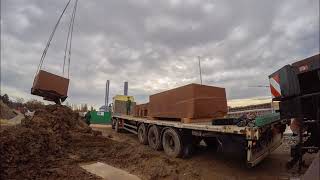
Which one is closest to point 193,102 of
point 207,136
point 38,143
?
point 207,136

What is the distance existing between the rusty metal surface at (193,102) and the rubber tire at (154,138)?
1.90ft

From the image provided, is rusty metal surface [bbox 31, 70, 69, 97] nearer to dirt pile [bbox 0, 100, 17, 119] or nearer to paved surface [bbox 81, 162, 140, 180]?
paved surface [bbox 81, 162, 140, 180]

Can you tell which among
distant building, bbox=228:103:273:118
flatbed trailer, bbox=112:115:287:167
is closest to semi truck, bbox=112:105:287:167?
flatbed trailer, bbox=112:115:287:167

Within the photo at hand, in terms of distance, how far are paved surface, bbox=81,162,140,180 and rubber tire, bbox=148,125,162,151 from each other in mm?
2708

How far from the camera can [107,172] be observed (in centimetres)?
779

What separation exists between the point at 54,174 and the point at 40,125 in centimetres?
464

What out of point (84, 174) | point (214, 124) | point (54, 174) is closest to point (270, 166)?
point (214, 124)

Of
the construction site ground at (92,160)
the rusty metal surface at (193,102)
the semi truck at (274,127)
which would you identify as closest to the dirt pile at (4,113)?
the construction site ground at (92,160)

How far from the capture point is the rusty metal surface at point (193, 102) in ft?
30.2

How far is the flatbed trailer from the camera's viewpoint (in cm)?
680

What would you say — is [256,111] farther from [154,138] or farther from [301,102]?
[301,102]

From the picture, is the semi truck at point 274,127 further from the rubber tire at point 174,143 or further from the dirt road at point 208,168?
the dirt road at point 208,168

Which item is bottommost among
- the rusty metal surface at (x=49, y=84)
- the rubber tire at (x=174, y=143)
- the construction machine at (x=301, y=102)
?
the rubber tire at (x=174, y=143)

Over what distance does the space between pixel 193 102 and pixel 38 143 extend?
4688mm
